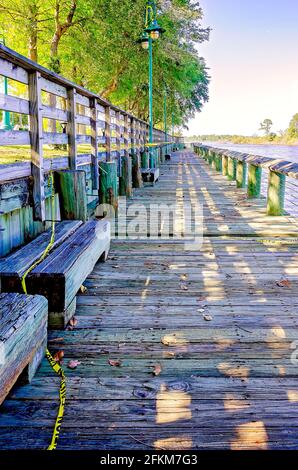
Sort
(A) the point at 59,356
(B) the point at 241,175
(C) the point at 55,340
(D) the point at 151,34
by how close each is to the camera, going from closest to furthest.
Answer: (A) the point at 59,356
(C) the point at 55,340
(B) the point at 241,175
(D) the point at 151,34

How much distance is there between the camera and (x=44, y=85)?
4.78m

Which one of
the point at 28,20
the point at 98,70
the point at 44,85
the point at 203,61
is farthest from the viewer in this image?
the point at 203,61

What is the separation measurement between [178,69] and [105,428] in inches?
1069

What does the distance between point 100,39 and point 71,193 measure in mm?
16624

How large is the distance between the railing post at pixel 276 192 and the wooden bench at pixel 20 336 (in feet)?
19.5

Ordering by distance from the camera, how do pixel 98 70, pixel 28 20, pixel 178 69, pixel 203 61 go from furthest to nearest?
pixel 203 61 < pixel 178 69 < pixel 98 70 < pixel 28 20


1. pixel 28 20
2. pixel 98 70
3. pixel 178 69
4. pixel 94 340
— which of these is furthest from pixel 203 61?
pixel 94 340

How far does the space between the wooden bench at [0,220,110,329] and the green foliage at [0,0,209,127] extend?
1388 cm

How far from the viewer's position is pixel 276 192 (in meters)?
8.12

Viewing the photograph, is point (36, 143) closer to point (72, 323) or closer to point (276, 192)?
point (72, 323)

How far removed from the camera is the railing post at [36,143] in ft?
14.3

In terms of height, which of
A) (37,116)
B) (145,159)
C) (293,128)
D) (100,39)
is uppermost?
(293,128)

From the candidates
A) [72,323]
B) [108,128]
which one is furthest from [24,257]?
[108,128]
